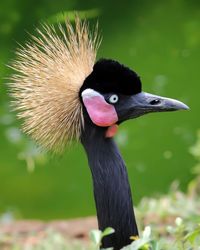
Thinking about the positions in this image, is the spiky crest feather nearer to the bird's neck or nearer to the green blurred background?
the bird's neck

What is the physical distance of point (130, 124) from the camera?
18.1 feet

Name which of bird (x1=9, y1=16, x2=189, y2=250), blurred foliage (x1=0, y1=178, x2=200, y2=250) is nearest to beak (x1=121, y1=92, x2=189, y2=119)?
bird (x1=9, y1=16, x2=189, y2=250)

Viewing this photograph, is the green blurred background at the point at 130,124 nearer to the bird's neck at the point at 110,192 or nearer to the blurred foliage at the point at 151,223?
the blurred foliage at the point at 151,223

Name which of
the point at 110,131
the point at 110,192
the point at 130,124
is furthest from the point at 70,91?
the point at 130,124

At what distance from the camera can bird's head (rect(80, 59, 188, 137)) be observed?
234cm

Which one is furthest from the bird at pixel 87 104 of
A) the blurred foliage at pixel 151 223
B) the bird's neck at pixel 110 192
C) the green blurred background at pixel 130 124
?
the blurred foliage at pixel 151 223

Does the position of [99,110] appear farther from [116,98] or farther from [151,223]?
[151,223]

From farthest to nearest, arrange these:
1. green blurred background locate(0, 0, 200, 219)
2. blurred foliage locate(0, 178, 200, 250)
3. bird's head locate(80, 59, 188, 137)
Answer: green blurred background locate(0, 0, 200, 219) → blurred foliage locate(0, 178, 200, 250) → bird's head locate(80, 59, 188, 137)

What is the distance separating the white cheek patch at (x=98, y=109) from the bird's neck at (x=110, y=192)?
0.13ft

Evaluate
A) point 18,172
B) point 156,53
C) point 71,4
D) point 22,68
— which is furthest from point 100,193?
point 71,4

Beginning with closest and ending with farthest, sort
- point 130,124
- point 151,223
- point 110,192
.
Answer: point 110,192 < point 151,223 < point 130,124

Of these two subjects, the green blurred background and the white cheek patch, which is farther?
the green blurred background

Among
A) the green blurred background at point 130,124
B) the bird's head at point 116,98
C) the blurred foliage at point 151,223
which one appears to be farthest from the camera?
the green blurred background at point 130,124

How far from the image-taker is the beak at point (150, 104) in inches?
93.1
